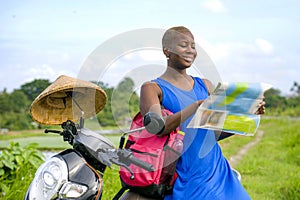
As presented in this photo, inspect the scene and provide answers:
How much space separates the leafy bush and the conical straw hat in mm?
2100

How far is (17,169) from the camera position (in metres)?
4.74

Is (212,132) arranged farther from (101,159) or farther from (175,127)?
(101,159)

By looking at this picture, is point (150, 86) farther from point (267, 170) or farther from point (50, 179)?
point (267, 170)

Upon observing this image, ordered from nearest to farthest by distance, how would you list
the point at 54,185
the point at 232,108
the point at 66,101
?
1. the point at 232,108
2. the point at 54,185
3. the point at 66,101

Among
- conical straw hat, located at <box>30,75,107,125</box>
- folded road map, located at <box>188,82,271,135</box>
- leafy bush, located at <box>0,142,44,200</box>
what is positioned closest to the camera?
folded road map, located at <box>188,82,271,135</box>

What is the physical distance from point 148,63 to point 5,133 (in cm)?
1149

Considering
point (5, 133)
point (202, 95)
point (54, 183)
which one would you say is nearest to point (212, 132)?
point (202, 95)

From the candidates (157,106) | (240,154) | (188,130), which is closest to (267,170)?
(240,154)

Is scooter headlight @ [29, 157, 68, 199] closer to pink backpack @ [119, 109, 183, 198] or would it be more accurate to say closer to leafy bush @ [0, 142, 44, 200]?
pink backpack @ [119, 109, 183, 198]

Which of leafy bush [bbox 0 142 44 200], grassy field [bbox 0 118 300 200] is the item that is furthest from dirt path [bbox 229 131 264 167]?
leafy bush [bbox 0 142 44 200]

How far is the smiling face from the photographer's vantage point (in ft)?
7.20

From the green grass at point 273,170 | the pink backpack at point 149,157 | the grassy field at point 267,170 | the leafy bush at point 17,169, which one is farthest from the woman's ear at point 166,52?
the green grass at point 273,170

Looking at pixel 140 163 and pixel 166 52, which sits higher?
pixel 166 52

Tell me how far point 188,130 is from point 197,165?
0.21 meters
